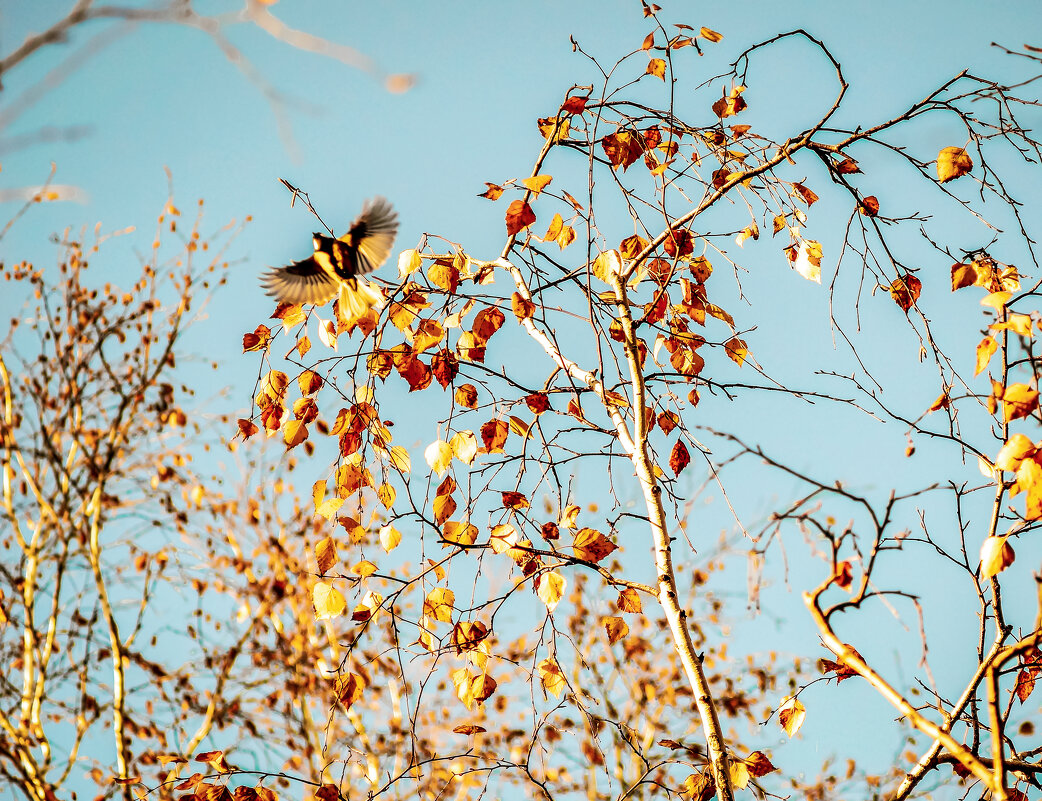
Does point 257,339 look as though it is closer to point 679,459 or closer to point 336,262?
point 336,262

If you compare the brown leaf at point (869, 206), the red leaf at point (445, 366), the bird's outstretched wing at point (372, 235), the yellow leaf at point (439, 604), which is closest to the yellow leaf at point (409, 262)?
the red leaf at point (445, 366)

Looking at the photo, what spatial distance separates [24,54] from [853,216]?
1.57m

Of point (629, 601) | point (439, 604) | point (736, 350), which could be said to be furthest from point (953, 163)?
point (439, 604)

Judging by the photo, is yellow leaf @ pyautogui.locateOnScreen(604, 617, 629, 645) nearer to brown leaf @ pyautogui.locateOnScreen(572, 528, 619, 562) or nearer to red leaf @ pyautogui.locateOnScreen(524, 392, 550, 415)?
brown leaf @ pyautogui.locateOnScreen(572, 528, 619, 562)

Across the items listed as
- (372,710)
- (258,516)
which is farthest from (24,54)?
(372,710)

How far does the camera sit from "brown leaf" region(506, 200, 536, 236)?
1705mm

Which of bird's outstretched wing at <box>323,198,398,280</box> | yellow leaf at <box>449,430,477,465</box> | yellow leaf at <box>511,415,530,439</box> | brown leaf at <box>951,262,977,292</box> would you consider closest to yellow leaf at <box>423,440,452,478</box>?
yellow leaf at <box>449,430,477,465</box>

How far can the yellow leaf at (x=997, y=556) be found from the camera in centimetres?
125

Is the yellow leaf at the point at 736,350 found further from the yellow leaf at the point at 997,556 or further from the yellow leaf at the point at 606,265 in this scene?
the yellow leaf at the point at 997,556

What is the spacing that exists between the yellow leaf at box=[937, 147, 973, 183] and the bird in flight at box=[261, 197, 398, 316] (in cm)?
133

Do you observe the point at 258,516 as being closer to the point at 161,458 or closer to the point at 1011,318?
the point at 161,458

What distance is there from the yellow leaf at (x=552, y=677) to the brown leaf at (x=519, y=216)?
0.95 m

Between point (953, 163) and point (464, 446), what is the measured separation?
116cm

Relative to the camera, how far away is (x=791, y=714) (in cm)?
151
